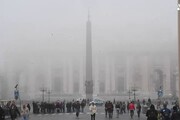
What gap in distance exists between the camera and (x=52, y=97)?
160 m

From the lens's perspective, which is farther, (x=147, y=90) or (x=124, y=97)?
(x=124, y=97)

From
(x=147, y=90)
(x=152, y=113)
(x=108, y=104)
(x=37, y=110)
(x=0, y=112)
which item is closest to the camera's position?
(x=152, y=113)

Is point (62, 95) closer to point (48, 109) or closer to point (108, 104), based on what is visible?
point (48, 109)

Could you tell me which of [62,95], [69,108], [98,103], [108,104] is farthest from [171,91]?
[108,104]

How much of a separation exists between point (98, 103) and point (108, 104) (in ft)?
133

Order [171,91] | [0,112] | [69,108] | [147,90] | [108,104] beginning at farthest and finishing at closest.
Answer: [147,90] < [171,91] < [69,108] < [108,104] < [0,112]

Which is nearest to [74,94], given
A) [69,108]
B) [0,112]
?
[69,108]

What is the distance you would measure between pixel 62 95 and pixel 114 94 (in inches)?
705

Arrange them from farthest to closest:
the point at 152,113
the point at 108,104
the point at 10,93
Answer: the point at 10,93, the point at 108,104, the point at 152,113

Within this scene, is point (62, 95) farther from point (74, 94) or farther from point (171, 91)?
point (171, 91)

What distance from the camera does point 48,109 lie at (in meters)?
48.4

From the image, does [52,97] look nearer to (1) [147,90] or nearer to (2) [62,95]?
(2) [62,95]

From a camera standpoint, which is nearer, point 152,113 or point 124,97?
point 152,113

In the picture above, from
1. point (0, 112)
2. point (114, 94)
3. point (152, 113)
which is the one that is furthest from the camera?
point (114, 94)
